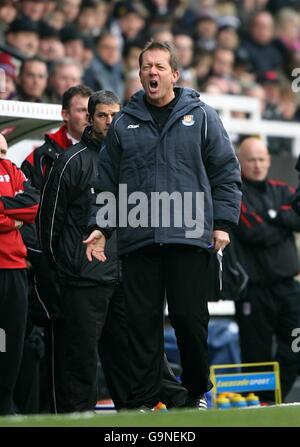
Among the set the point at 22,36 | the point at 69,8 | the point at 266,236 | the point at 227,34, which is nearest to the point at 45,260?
the point at 266,236

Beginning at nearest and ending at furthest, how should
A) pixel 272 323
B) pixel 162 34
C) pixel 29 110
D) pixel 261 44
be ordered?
1. pixel 29 110
2. pixel 272 323
3. pixel 162 34
4. pixel 261 44

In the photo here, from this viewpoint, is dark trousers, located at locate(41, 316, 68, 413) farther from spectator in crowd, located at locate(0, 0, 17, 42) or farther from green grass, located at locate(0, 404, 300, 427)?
spectator in crowd, located at locate(0, 0, 17, 42)

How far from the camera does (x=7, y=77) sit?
37.0 ft

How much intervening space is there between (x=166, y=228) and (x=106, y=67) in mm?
7971

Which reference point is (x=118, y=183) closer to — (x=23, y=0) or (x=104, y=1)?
(x=23, y=0)

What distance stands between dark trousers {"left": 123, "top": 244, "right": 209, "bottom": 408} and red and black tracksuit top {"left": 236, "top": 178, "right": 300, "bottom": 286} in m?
3.42

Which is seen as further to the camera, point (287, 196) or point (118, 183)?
point (287, 196)

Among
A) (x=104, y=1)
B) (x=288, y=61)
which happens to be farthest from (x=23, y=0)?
(x=288, y=61)

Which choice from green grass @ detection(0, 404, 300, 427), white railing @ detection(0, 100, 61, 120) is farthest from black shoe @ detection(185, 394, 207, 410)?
white railing @ detection(0, 100, 61, 120)

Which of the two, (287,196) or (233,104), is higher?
(233,104)

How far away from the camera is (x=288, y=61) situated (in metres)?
19.6

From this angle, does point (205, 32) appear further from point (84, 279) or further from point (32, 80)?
point (84, 279)

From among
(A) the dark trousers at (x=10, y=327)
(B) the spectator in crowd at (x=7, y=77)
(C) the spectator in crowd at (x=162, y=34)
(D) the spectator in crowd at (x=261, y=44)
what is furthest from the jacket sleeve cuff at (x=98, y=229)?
(D) the spectator in crowd at (x=261, y=44)

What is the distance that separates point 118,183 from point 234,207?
27.2 inches
